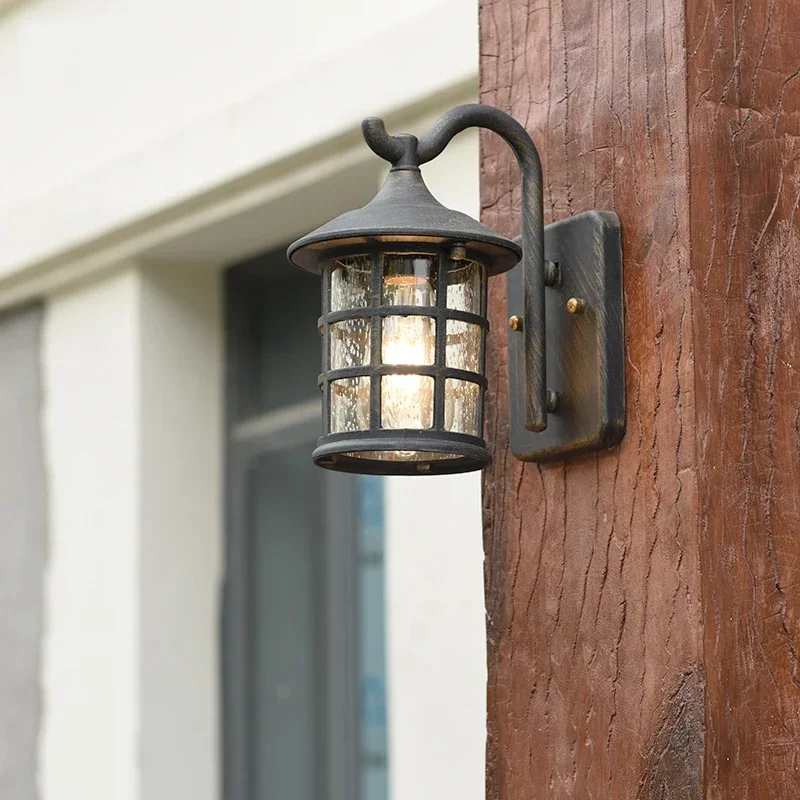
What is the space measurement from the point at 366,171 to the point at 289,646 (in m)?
1.25

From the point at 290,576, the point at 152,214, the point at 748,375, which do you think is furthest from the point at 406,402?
the point at 290,576

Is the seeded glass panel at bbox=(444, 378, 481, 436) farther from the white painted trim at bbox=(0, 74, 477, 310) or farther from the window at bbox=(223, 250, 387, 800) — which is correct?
the window at bbox=(223, 250, 387, 800)

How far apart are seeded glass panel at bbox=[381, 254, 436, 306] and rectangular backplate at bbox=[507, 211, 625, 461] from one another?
19 cm

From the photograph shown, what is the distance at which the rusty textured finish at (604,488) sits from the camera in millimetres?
1970

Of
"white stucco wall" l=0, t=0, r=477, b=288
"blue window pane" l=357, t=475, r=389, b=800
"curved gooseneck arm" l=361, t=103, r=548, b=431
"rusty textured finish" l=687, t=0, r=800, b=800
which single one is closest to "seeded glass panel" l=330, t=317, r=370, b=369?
"curved gooseneck arm" l=361, t=103, r=548, b=431

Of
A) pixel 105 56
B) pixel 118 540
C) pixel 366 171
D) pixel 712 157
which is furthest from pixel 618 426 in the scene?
pixel 105 56

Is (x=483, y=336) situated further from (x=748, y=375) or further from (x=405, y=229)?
(x=748, y=375)

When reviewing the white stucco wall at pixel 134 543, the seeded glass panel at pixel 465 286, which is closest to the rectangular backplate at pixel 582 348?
the seeded glass panel at pixel 465 286

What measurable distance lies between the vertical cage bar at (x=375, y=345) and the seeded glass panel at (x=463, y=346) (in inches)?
3.4

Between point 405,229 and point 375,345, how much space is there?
141 mm

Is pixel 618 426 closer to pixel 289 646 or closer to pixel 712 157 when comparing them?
pixel 712 157

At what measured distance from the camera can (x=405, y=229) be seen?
78.9 inches

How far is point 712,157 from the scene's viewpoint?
6.59 feet

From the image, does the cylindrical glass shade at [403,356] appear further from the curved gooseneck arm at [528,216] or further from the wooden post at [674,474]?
the wooden post at [674,474]
